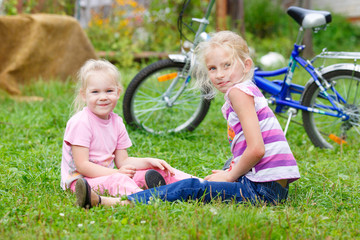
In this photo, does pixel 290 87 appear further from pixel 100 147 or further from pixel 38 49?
pixel 38 49

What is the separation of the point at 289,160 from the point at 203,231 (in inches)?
31.1

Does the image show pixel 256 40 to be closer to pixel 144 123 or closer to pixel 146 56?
pixel 146 56

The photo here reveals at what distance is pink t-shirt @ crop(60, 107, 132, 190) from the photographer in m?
2.66

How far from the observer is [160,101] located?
4.35 m

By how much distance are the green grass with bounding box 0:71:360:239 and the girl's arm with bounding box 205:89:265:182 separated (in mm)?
231

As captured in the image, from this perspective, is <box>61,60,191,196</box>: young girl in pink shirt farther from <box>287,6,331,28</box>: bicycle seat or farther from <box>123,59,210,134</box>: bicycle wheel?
<box>287,6,331,28</box>: bicycle seat

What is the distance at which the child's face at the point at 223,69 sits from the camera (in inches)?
99.4

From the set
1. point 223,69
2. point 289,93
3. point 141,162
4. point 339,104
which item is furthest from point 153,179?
point 339,104

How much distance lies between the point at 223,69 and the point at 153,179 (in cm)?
76

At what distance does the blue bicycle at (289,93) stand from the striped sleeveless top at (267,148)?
4.78 feet

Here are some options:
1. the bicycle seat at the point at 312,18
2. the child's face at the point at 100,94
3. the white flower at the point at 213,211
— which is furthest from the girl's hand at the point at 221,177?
the bicycle seat at the point at 312,18

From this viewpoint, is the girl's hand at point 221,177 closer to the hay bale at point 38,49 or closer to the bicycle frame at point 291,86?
the bicycle frame at point 291,86

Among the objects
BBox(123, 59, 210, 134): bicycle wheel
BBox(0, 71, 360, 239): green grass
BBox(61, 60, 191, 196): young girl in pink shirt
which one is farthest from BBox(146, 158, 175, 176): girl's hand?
BBox(123, 59, 210, 134): bicycle wheel

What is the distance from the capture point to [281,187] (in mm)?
2512
